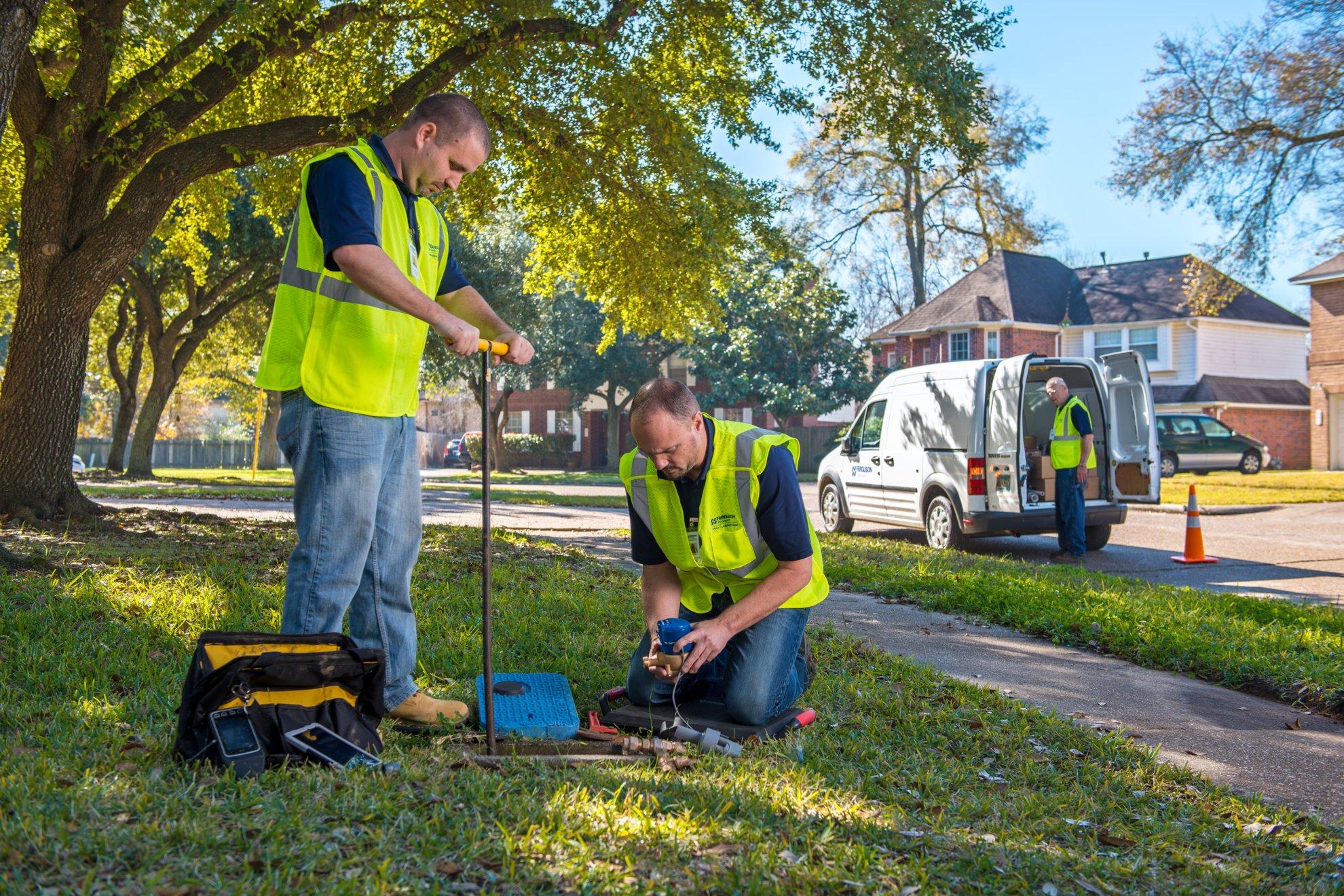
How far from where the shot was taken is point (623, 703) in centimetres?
475

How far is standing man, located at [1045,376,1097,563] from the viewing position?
1093 centimetres

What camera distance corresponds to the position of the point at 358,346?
12.2 ft

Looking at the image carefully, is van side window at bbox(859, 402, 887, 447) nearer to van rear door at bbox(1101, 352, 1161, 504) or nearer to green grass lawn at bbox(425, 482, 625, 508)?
van rear door at bbox(1101, 352, 1161, 504)

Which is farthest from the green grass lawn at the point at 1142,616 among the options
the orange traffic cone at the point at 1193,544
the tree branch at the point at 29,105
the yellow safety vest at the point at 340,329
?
the tree branch at the point at 29,105

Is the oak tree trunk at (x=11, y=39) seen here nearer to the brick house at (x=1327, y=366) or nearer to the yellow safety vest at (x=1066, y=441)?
the yellow safety vest at (x=1066, y=441)

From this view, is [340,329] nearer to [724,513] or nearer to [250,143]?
[724,513]

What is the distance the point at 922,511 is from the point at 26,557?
29.7 feet

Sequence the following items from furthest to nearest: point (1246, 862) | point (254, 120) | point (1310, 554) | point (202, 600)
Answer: point (254, 120)
point (1310, 554)
point (202, 600)
point (1246, 862)

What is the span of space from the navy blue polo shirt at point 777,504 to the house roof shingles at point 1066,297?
109 feet

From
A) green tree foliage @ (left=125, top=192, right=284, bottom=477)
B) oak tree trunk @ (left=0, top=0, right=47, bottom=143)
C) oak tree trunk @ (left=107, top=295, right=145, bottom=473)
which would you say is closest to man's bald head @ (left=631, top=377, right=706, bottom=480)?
oak tree trunk @ (left=0, top=0, right=47, bottom=143)

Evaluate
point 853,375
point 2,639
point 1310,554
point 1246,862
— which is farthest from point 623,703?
point 853,375

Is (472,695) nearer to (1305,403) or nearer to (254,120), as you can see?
(254,120)

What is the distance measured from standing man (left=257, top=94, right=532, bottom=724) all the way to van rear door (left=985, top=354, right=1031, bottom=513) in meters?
8.34

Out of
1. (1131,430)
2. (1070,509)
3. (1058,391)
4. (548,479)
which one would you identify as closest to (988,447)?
(1058,391)
